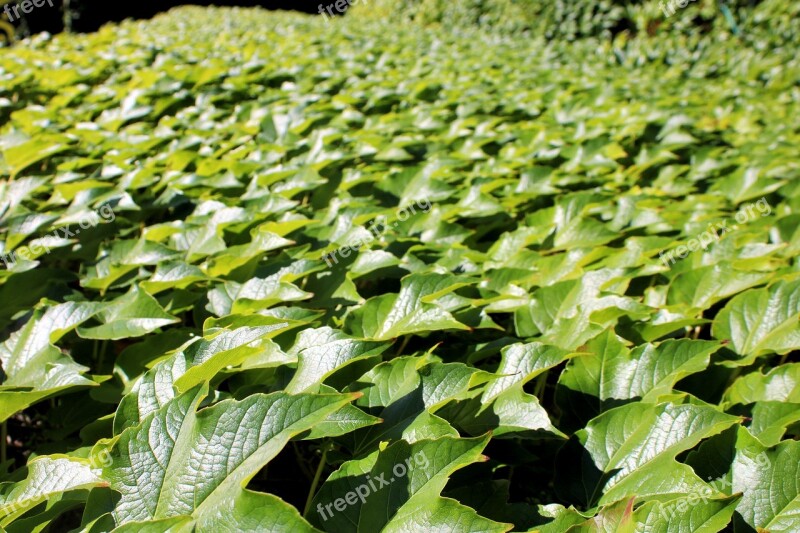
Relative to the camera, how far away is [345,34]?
7.27 m

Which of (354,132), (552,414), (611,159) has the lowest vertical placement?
(552,414)

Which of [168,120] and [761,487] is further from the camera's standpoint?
[168,120]

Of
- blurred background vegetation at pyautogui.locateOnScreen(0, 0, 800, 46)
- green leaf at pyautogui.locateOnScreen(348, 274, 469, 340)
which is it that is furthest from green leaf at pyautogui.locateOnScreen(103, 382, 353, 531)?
blurred background vegetation at pyautogui.locateOnScreen(0, 0, 800, 46)

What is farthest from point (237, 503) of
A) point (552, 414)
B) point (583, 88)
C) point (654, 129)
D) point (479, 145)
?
point (583, 88)

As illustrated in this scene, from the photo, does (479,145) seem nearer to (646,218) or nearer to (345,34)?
(646,218)

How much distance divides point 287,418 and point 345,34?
6.90 metres
